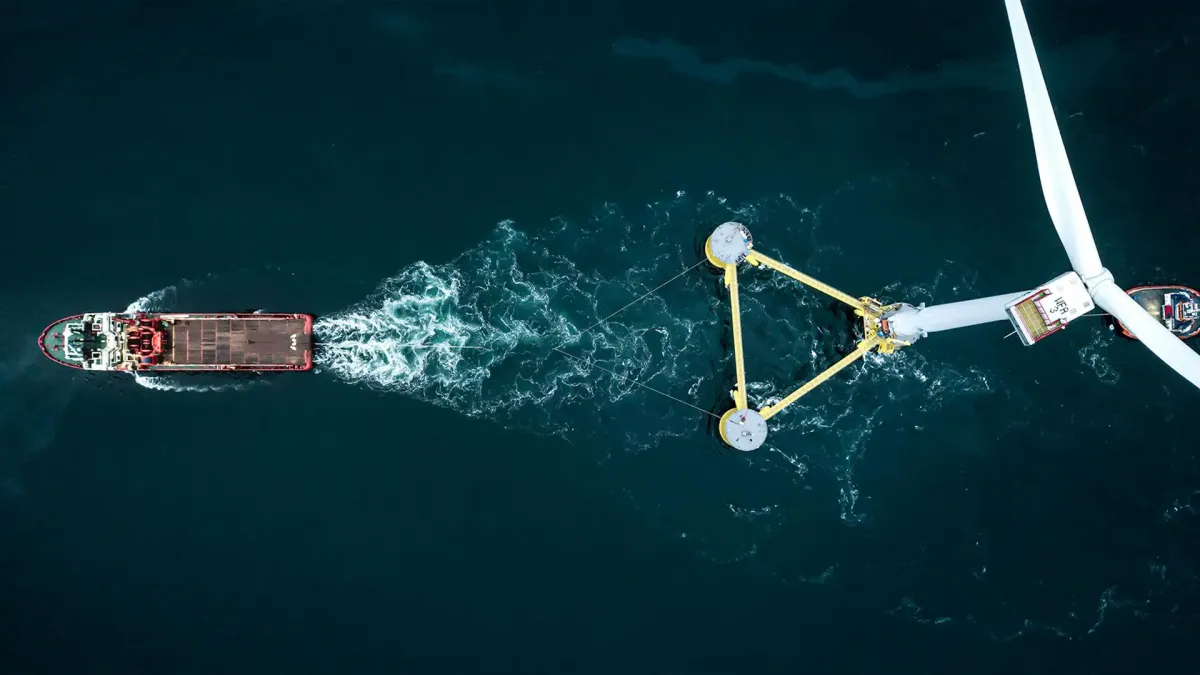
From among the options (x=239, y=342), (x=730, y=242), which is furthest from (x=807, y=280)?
(x=239, y=342)

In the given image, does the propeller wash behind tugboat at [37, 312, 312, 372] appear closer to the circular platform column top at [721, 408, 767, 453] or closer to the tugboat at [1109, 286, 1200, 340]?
the circular platform column top at [721, 408, 767, 453]

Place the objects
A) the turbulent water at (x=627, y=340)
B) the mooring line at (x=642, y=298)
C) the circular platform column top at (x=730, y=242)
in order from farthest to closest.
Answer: the mooring line at (x=642, y=298)
the turbulent water at (x=627, y=340)
the circular platform column top at (x=730, y=242)

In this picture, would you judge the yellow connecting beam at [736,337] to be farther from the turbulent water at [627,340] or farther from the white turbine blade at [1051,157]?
the white turbine blade at [1051,157]

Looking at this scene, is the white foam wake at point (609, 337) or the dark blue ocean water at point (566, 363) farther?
the white foam wake at point (609, 337)

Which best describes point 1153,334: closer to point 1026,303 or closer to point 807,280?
point 1026,303

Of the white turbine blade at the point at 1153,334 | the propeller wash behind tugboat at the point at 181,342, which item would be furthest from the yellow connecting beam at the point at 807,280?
the propeller wash behind tugboat at the point at 181,342

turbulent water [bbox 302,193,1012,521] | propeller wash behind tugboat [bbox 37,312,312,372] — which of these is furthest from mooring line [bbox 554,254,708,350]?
propeller wash behind tugboat [bbox 37,312,312,372]
